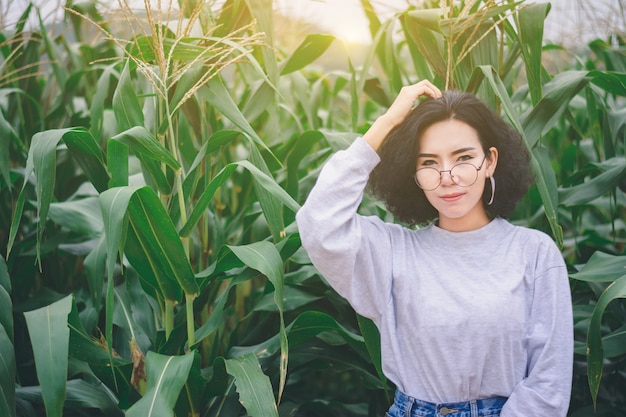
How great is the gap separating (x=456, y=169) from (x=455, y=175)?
1 cm

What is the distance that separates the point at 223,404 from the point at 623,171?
117 centimetres

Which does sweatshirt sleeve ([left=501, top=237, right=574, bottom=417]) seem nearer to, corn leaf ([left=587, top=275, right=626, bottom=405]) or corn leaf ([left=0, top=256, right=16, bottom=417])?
corn leaf ([left=587, top=275, right=626, bottom=405])

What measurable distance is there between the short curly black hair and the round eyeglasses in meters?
0.06

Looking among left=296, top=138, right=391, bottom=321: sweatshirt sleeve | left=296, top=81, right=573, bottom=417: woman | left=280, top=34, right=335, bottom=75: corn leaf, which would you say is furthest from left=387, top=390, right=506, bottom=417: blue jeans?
left=280, top=34, right=335, bottom=75: corn leaf

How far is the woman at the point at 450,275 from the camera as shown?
1.13 metres

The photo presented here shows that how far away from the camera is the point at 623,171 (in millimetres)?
1601

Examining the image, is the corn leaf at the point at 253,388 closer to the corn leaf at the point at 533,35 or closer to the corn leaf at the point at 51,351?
the corn leaf at the point at 51,351

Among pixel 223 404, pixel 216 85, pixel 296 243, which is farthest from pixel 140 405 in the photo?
pixel 216 85

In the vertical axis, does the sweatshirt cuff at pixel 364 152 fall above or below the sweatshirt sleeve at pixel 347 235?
above

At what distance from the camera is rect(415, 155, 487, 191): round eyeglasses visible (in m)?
1.18

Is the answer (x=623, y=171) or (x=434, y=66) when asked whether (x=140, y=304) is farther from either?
(x=623, y=171)

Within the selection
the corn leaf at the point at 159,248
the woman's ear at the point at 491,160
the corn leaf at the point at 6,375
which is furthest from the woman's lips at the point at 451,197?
the corn leaf at the point at 6,375

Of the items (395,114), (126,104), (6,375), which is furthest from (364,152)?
(6,375)

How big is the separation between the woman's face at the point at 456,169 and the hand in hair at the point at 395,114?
64 millimetres
